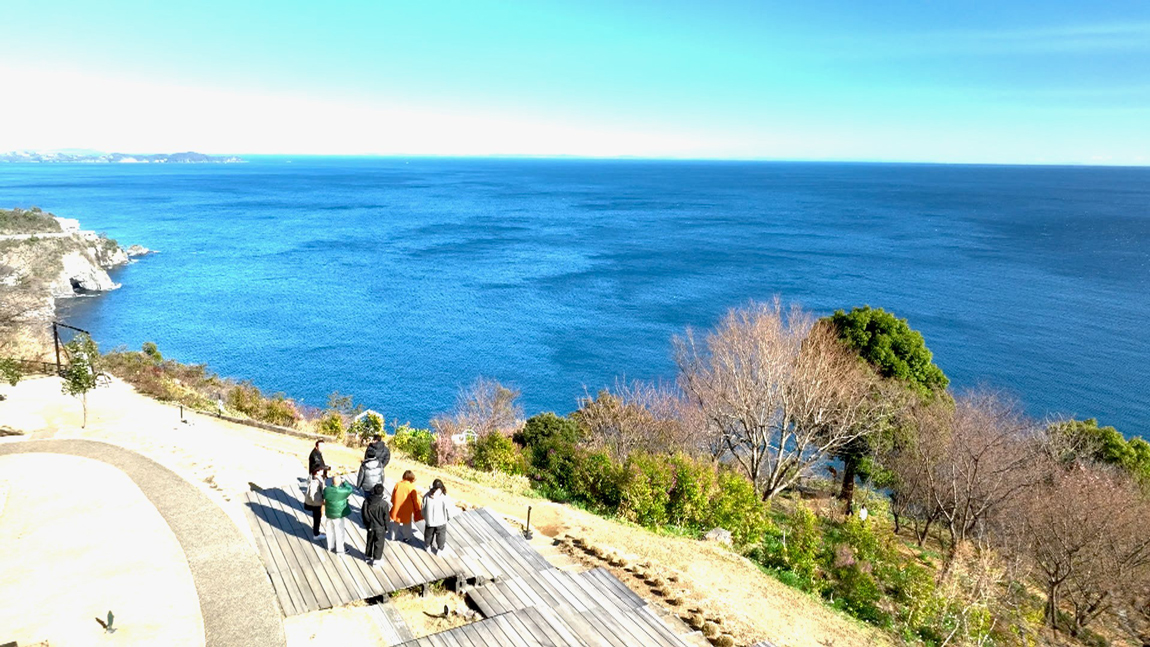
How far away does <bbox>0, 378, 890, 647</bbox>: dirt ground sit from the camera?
12.8m

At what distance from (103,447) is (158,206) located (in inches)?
6861

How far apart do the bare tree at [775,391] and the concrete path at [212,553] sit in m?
18.1

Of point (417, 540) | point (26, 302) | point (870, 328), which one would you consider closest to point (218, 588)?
point (417, 540)

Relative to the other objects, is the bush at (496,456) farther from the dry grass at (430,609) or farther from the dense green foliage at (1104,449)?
the dense green foliage at (1104,449)

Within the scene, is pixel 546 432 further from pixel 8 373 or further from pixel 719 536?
pixel 8 373


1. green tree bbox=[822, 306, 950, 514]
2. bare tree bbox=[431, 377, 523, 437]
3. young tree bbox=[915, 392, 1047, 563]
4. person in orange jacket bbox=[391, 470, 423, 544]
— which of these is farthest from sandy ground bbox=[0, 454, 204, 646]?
green tree bbox=[822, 306, 950, 514]

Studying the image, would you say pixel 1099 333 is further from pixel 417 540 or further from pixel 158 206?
pixel 158 206

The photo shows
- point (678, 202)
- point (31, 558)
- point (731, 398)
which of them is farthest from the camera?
point (678, 202)

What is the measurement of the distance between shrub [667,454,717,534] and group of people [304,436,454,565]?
7.99 metres

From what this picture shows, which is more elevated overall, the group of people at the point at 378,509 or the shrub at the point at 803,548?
the group of people at the point at 378,509

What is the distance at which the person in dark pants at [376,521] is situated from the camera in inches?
460

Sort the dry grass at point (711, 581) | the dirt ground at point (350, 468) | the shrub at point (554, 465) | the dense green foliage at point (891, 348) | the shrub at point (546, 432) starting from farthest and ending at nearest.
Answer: the dense green foliage at point (891, 348) → the shrub at point (546, 432) → the shrub at point (554, 465) → the dirt ground at point (350, 468) → the dry grass at point (711, 581)

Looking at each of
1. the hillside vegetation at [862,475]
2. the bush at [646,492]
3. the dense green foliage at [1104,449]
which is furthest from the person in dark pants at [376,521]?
the dense green foliage at [1104,449]

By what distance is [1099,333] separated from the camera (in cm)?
6244
